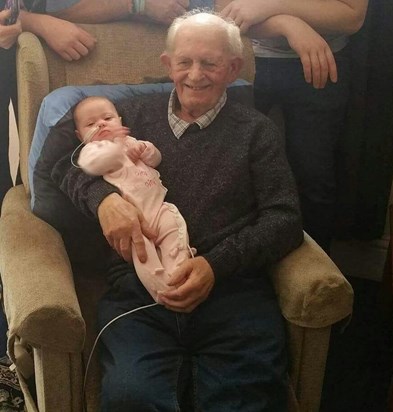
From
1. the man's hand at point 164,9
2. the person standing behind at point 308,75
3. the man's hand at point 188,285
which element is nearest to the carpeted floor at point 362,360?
the person standing behind at point 308,75

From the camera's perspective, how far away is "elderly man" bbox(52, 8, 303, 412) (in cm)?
128

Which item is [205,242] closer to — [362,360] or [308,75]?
[308,75]

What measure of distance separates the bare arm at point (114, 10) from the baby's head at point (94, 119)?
12.6 inches

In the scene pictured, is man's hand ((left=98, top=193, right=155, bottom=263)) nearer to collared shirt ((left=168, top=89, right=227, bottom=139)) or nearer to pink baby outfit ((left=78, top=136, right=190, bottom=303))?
pink baby outfit ((left=78, top=136, right=190, bottom=303))

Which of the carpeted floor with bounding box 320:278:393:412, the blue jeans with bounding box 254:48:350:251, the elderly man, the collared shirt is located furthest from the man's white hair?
the carpeted floor with bounding box 320:278:393:412

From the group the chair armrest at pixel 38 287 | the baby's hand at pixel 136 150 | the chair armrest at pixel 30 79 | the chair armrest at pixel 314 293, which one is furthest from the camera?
the chair armrest at pixel 30 79

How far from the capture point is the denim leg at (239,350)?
1.27 m

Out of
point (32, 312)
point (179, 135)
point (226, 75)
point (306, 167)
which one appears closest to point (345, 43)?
point (306, 167)

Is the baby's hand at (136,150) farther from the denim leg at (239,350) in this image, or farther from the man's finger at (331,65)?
the man's finger at (331,65)

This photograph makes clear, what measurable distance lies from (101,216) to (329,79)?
818mm

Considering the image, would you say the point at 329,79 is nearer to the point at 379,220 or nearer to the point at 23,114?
the point at 379,220

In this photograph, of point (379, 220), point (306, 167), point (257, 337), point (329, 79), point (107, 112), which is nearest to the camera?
point (257, 337)

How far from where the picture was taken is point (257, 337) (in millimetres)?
1354

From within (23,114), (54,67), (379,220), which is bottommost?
(379,220)
